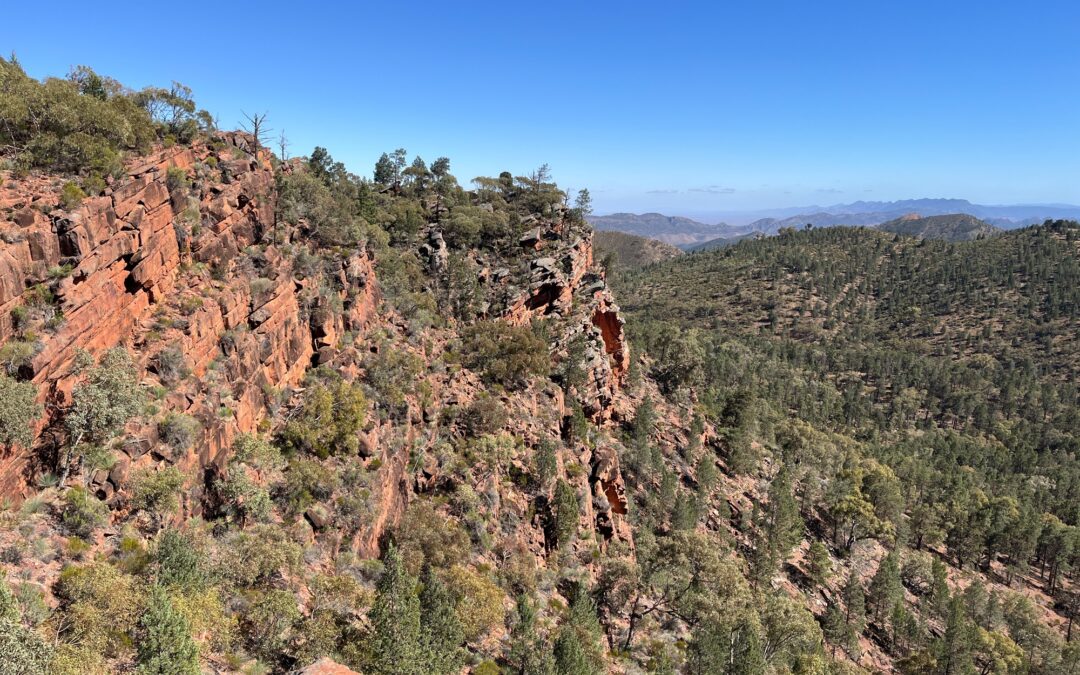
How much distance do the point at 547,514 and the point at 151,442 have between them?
34.8 metres

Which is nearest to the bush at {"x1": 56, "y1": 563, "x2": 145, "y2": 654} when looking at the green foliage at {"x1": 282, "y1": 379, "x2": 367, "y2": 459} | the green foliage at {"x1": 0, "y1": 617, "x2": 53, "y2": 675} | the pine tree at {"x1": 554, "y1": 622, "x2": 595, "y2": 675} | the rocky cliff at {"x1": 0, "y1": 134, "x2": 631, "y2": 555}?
the green foliage at {"x1": 0, "y1": 617, "x2": 53, "y2": 675}

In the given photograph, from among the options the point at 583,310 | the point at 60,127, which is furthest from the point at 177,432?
the point at 583,310

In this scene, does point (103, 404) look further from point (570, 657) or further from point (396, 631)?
point (570, 657)

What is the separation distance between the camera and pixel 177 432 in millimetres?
31672

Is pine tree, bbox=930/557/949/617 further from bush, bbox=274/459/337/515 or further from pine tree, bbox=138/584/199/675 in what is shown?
pine tree, bbox=138/584/199/675

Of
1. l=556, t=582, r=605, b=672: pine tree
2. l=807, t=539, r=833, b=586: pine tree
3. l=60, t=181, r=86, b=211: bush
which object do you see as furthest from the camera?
l=807, t=539, r=833, b=586: pine tree

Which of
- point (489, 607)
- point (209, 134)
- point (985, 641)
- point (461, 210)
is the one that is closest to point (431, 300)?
point (461, 210)

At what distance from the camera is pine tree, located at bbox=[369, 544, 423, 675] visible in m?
27.9

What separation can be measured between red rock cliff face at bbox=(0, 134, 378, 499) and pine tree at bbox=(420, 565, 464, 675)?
52.6 feet

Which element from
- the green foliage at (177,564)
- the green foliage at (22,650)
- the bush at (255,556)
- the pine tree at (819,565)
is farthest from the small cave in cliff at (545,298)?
the green foliage at (22,650)

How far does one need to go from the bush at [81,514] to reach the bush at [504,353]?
4034 cm

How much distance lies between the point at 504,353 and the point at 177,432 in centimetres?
3811

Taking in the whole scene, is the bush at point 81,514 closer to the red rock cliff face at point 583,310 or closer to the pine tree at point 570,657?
the pine tree at point 570,657

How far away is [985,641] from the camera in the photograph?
61.2 metres
